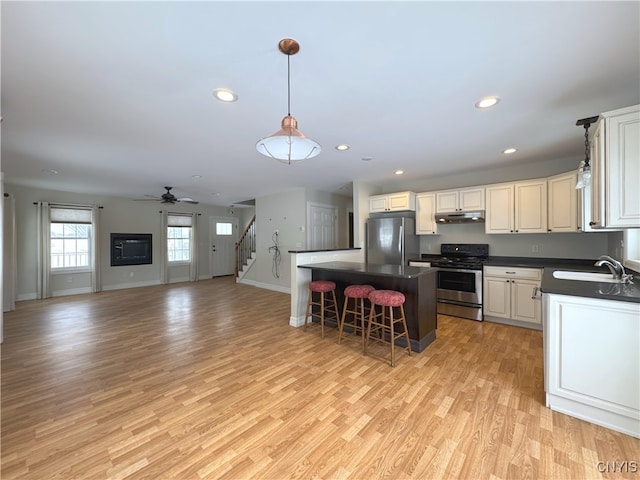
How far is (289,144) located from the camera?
1795 millimetres

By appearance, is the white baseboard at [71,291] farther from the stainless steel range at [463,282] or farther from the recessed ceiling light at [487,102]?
the recessed ceiling light at [487,102]

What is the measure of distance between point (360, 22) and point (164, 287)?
25.8 ft

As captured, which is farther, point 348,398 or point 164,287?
point 164,287

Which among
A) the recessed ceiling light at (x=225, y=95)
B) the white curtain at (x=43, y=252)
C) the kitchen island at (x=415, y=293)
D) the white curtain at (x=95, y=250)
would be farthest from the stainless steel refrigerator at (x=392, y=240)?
the white curtain at (x=43, y=252)

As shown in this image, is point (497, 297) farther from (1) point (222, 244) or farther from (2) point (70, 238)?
(2) point (70, 238)

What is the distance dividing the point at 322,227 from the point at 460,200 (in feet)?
10.3

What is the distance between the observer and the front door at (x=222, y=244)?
8969 millimetres

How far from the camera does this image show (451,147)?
3.38 m

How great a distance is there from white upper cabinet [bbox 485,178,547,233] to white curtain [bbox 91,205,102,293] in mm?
8614

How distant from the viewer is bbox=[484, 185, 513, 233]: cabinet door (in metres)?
4.12

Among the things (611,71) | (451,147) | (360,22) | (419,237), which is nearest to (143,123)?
(360,22)

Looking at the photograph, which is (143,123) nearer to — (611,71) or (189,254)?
(611,71)

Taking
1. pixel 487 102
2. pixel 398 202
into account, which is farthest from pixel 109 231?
pixel 487 102

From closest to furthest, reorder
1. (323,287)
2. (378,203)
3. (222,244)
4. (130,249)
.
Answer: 1. (323,287)
2. (378,203)
3. (130,249)
4. (222,244)
